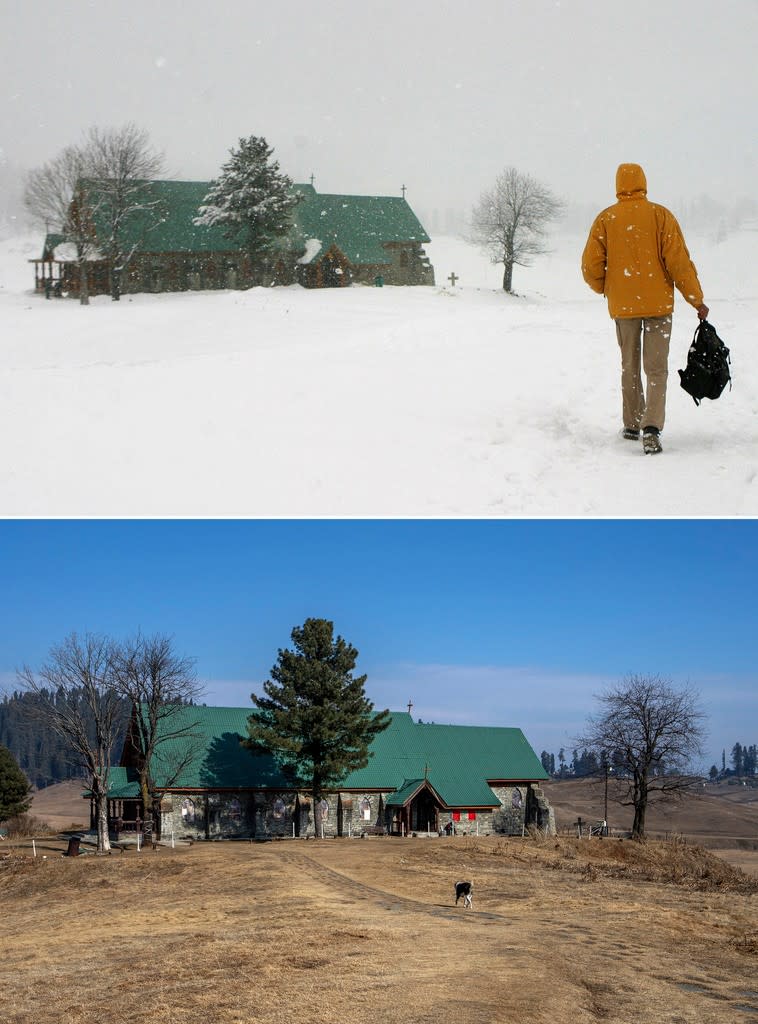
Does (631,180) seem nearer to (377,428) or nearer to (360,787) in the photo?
(377,428)

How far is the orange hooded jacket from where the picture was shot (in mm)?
12398

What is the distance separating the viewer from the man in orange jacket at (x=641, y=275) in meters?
12.5

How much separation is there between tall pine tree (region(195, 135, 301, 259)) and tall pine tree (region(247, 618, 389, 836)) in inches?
657

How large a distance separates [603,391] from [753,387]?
2.49 meters

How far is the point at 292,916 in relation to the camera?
1966 cm

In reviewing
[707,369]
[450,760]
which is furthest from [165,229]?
[707,369]

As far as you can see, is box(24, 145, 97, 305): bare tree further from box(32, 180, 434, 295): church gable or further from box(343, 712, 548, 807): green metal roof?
box(343, 712, 548, 807): green metal roof

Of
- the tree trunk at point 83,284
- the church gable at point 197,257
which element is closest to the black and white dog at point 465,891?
the tree trunk at point 83,284

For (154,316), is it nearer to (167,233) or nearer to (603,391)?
(167,233)

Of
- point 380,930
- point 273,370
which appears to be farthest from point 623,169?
point 380,930

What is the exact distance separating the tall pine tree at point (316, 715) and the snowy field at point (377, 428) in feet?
51.8

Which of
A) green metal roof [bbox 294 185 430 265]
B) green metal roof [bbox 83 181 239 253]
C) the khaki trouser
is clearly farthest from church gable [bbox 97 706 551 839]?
the khaki trouser

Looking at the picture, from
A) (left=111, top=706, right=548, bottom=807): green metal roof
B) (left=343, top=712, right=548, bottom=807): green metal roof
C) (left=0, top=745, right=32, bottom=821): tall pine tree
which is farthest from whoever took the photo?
(left=0, top=745, right=32, bottom=821): tall pine tree

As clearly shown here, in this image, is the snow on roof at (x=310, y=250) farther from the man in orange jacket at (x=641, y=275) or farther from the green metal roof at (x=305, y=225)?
the man in orange jacket at (x=641, y=275)
